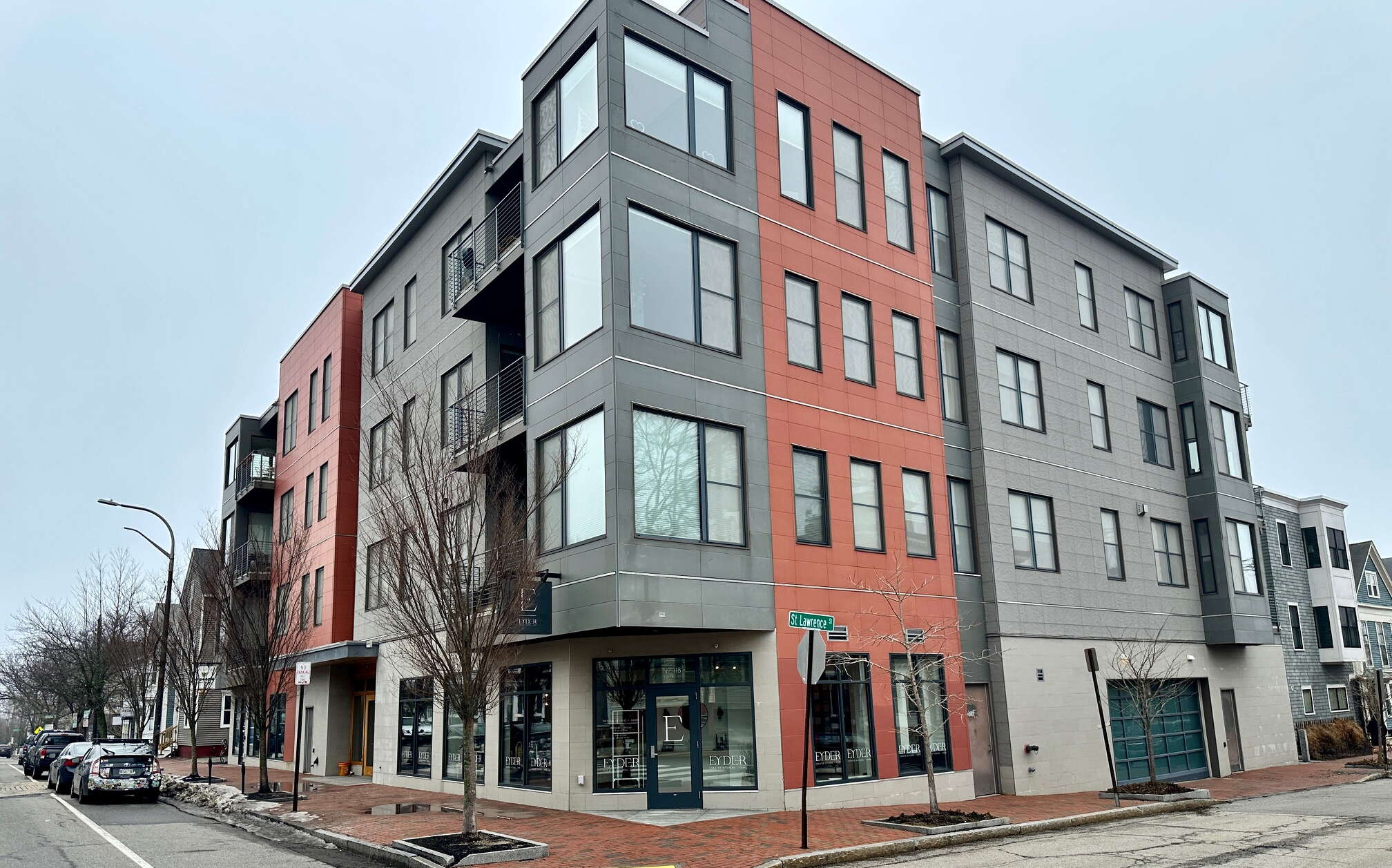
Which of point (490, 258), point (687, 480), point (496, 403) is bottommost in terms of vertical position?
point (687, 480)

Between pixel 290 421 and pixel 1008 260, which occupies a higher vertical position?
pixel 1008 260

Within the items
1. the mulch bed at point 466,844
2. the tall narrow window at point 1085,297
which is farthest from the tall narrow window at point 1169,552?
the mulch bed at point 466,844

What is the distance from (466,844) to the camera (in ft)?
47.1

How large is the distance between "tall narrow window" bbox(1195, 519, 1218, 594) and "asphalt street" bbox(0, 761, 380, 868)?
79.2ft

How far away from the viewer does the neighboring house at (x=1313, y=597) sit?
39.1m

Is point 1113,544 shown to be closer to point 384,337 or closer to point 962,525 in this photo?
point 962,525

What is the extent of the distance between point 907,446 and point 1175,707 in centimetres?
1204

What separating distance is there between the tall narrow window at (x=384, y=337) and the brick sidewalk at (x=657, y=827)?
1256cm

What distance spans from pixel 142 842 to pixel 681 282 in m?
13.0

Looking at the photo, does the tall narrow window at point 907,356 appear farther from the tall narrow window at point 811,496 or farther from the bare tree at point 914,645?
the bare tree at point 914,645

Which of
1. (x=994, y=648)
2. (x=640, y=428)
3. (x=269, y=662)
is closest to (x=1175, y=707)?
(x=994, y=648)

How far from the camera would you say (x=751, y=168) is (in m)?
20.9

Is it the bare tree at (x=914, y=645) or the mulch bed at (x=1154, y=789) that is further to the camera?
the mulch bed at (x=1154, y=789)

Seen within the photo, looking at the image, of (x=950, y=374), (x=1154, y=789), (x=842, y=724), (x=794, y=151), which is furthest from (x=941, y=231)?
(x=1154, y=789)
